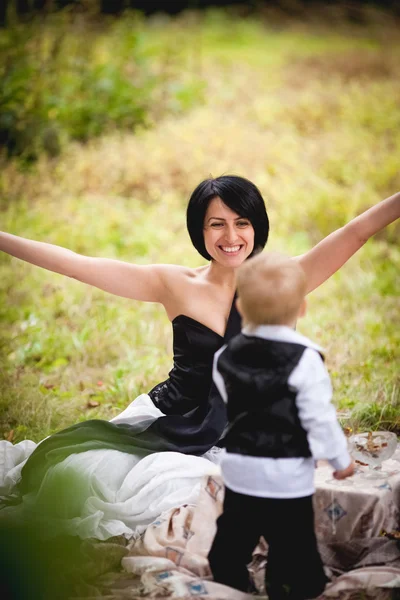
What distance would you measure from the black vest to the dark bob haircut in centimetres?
91

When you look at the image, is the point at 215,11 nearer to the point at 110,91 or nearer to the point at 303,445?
the point at 110,91

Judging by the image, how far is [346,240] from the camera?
2807mm

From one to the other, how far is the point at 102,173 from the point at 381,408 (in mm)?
4755

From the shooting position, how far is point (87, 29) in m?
9.50

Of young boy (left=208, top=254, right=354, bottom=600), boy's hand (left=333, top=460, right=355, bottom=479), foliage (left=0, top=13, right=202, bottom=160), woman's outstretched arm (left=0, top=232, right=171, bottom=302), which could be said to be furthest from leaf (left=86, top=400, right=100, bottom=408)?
foliage (left=0, top=13, right=202, bottom=160)

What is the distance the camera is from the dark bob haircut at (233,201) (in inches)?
112

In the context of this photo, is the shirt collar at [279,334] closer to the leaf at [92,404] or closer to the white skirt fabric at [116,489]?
the white skirt fabric at [116,489]

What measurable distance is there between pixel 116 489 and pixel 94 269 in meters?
0.89

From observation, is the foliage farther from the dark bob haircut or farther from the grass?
the dark bob haircut

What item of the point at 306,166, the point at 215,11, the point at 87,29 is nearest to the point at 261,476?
the point at 306,166

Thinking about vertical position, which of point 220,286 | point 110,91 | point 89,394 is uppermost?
point 110,91

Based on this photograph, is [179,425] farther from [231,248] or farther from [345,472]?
[345,472]

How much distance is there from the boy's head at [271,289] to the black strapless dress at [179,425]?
935 mm

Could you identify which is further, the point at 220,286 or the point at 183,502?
the point at 220,286
